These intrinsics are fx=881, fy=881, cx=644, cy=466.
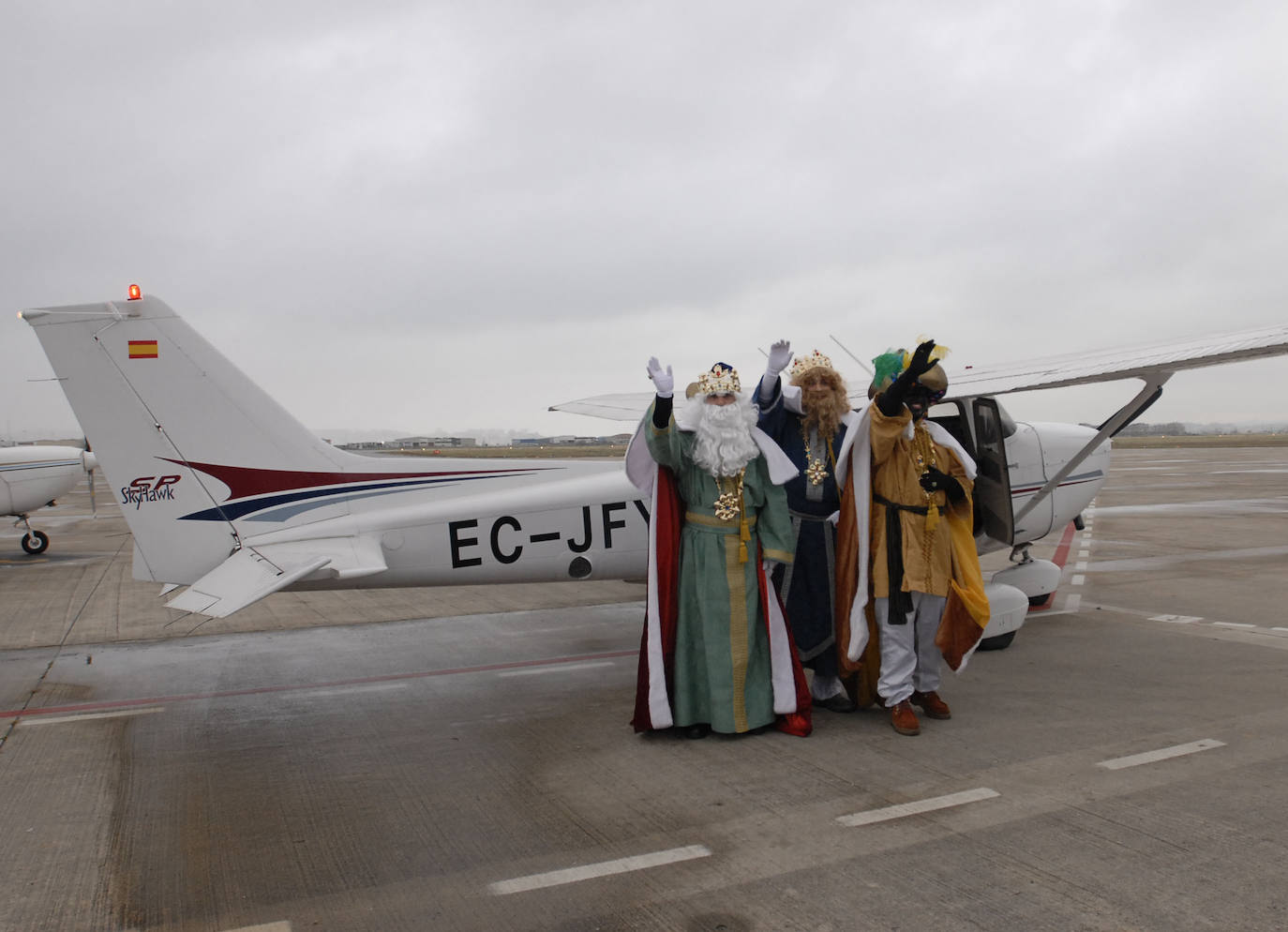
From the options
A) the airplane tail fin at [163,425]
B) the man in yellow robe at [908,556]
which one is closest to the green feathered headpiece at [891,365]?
the man in yellow robe at [908,556]

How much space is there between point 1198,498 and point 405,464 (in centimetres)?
1965

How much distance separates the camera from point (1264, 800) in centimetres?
376

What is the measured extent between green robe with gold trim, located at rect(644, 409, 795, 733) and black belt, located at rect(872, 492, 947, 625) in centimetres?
56

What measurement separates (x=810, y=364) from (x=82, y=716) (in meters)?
5.08

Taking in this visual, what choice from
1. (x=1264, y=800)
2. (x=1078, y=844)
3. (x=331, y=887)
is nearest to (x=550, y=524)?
(x=331, y=887)

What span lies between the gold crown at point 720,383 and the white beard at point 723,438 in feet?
0.27

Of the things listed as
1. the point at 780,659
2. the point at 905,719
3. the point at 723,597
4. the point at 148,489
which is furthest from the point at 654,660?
the point at 148,489

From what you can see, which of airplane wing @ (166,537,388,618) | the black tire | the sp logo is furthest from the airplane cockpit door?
the sp logo

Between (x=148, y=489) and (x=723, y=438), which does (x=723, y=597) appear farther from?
(x=148, y=489)

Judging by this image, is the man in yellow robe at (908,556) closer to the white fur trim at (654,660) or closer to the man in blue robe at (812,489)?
the man in blue robe at (812,489)

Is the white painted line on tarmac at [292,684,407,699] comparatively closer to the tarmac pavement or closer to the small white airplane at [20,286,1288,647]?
the tarmac pavement

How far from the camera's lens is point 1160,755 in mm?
4355

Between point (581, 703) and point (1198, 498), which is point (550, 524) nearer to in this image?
point (581, 703)

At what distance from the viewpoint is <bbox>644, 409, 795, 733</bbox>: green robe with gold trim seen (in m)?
4.80
